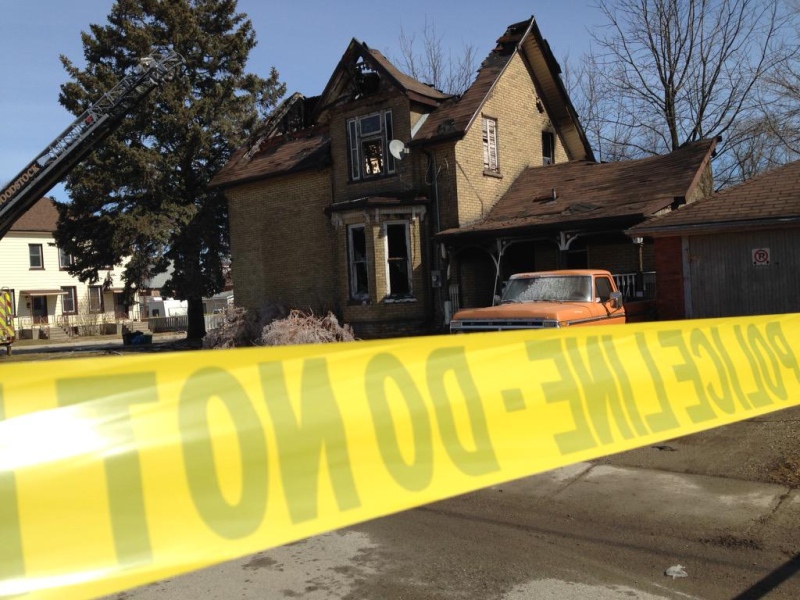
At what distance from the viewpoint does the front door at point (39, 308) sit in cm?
4512

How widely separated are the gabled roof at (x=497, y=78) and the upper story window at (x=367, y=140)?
1.07 metres

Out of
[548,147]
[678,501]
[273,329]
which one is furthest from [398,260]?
[678,501]

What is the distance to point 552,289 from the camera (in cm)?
1046

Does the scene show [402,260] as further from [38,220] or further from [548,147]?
[38,220]

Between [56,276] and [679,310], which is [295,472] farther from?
[56,276]

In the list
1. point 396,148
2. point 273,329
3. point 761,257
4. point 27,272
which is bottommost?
point 273,329

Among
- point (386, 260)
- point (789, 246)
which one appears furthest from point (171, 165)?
point (789, 246)

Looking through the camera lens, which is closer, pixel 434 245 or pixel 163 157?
pixel 434 245

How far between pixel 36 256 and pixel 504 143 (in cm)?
3754

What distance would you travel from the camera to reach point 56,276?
4619 cm

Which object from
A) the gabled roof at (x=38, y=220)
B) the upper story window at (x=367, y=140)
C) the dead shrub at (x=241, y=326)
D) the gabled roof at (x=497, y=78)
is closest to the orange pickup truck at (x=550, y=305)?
the gabled roof at (x=497, y=78)

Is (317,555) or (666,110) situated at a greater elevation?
(666,110)

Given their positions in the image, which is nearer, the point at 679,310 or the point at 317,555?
the point at 317,555

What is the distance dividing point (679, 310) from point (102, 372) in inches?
536
